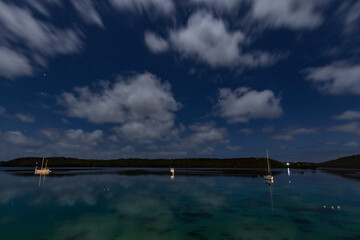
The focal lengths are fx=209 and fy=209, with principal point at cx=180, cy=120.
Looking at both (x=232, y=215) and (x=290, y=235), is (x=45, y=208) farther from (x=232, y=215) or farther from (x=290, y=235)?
(x=290, y=235)

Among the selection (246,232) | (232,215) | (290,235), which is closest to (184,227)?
(246,232)

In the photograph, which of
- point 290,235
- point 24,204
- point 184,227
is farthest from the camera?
point 24,204

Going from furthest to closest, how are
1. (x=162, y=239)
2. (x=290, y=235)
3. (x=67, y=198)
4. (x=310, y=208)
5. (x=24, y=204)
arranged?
(x=67, y=198)
(x=24, y=204)
(x=310, y=208)
(x=290, y=235)
(x=162, y=239)

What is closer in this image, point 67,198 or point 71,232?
point 71,232

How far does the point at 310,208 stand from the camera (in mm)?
36438

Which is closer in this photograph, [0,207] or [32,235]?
[32,235]

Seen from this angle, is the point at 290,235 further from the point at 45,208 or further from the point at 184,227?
the point at 45,208

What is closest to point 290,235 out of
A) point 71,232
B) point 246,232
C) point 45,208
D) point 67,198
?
point 246,232

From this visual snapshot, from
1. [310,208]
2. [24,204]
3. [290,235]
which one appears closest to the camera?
[290,235]

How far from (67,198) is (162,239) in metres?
33.9

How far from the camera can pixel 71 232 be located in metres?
23.2

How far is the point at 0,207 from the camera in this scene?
36.9 m

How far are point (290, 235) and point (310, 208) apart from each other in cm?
1785

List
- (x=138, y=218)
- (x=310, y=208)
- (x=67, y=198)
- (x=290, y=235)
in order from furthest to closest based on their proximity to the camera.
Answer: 1. (x=67, y=198)
2. (x=310, y=208)
3. (x=138, y=218)
4. (x=290, y=235)
